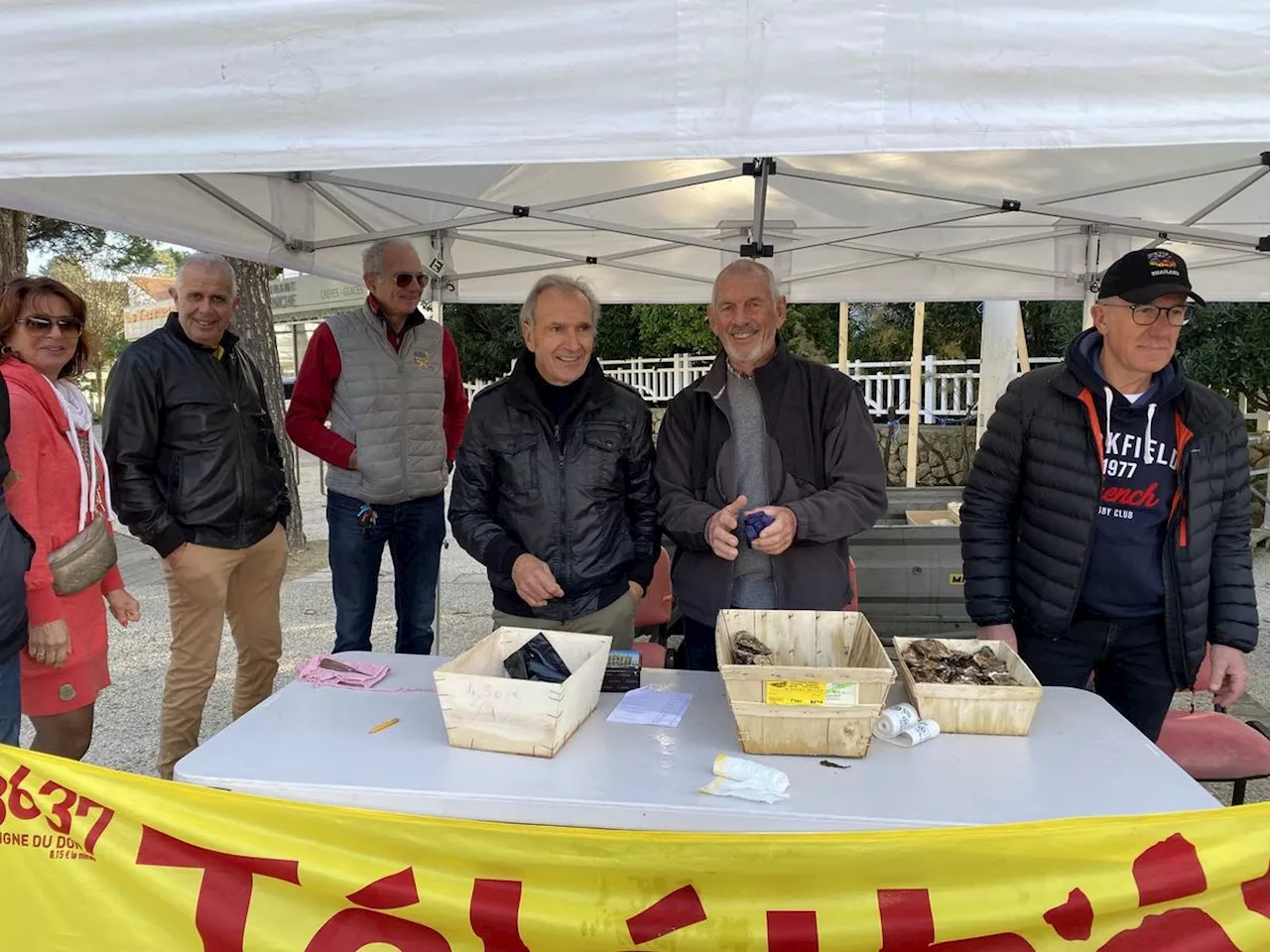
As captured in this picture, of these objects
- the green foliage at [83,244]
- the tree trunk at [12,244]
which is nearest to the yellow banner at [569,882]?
the tree trunk at [12,244]

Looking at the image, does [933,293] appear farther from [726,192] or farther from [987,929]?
[987,929]

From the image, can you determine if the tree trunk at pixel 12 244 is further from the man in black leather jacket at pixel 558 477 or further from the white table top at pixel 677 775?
the white table top at pixel 677 775

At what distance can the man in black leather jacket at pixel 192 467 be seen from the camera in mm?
2645

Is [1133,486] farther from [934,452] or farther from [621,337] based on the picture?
[621,337]

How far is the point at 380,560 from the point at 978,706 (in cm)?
231

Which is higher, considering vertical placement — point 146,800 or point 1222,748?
point 146,800

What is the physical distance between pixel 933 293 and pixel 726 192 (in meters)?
1.37

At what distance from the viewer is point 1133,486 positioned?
2.16 m

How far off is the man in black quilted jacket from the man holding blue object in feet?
1.33

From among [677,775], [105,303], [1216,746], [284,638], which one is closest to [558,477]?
[677,775]

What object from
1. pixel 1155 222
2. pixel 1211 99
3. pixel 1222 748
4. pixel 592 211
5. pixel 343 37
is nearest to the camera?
pixel 1211 99

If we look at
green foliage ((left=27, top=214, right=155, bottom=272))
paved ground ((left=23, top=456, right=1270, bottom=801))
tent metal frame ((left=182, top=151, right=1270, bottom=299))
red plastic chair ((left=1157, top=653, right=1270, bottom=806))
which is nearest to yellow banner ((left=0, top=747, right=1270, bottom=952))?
red plastic chair ((left=1157, top=653, right=1270, bottom=806))

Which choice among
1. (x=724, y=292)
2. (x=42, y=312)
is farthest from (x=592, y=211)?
(x=42, y=312)

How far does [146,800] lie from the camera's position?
4.96 feet
